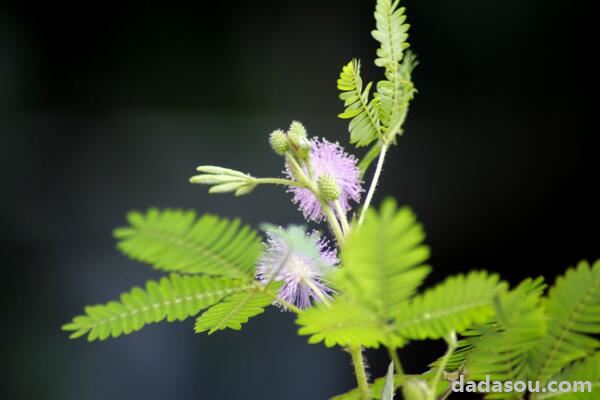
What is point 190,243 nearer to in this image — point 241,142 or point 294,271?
point 294,271

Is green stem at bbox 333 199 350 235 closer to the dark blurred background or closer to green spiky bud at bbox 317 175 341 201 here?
green spiky bud at bbox 317 175 341 201

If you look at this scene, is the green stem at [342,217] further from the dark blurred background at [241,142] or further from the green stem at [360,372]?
the dark blurred background at [241,142]

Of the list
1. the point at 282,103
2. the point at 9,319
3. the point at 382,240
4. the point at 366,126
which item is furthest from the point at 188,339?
the point at 382,240

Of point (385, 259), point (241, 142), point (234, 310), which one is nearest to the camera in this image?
point (385, 259)

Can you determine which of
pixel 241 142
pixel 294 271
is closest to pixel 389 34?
pixel 294 271

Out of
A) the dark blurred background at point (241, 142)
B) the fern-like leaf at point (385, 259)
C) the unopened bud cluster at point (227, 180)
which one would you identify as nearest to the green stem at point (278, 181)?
the unopened bud cluster at point (227, 180)

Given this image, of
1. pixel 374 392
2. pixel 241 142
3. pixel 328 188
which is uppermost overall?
pixel 241 142

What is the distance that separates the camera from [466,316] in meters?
0.30

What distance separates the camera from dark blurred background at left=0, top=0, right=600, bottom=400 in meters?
2.26

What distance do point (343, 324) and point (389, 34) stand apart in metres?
0.18

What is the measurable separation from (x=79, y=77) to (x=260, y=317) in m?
0.92

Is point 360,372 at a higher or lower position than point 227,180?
lower

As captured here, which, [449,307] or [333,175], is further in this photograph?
[333,175]

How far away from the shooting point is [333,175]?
44 centimetres
